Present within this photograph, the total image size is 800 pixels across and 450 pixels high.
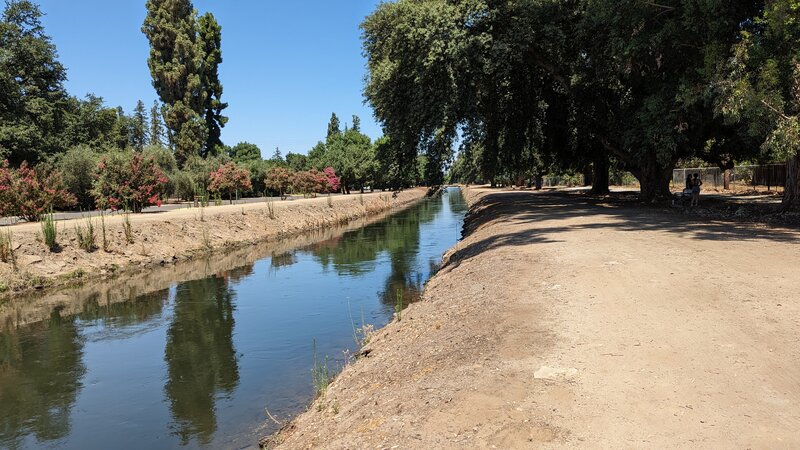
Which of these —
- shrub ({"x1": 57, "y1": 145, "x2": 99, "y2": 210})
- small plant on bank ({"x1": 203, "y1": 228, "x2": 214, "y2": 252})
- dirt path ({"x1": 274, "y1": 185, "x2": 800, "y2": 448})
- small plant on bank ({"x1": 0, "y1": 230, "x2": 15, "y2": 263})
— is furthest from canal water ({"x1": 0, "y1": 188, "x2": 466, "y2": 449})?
shrub ({"x1": 57, "y1": 145, "x2": 99, "y2": 210})

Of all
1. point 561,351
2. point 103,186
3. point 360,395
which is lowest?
point 360,395

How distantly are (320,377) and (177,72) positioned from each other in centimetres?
5802

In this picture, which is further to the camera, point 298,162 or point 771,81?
point 298,162

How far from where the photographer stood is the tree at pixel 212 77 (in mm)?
65750

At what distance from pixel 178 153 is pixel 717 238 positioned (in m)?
56.0

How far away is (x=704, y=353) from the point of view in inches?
220

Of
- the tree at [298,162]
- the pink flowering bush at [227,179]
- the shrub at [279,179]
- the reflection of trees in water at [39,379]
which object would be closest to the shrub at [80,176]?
the pink flowering bush at [227,179]

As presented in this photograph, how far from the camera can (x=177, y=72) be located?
57781mm

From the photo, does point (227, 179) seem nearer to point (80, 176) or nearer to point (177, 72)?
point (80, 176)

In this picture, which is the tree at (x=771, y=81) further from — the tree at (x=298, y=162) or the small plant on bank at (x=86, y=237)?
the tree at (x=298, y=162)

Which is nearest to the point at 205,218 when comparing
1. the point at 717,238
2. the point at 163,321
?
the point at 163,321

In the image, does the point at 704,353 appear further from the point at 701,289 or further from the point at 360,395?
the point at 360,395

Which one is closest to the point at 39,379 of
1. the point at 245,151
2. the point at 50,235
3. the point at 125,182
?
the point at 50,235

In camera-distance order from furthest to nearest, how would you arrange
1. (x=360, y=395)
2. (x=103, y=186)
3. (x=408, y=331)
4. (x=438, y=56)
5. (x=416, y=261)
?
(x=103, y=186), (x=416, y=261), (x=438, y=56), (x=408, y=331), (x=360, y=395)
